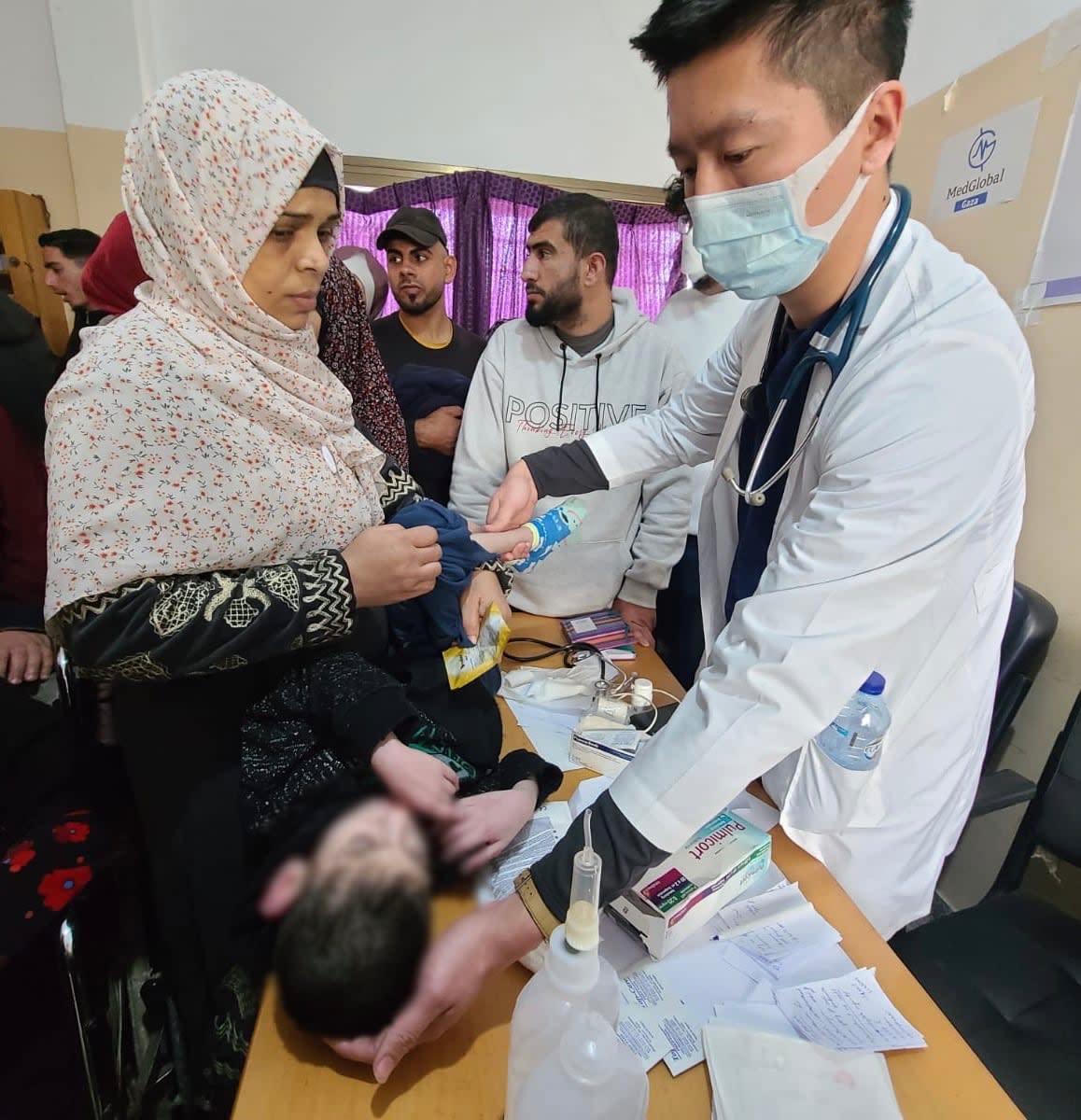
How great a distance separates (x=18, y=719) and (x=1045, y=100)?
8.42ft

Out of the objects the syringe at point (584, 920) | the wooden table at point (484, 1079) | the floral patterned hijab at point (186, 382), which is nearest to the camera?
the syringe at point (584, 920)

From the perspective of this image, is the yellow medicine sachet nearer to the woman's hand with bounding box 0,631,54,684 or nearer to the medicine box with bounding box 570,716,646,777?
the medicine box with bounding box 570,716,646,777

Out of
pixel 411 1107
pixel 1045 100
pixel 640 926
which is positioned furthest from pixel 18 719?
pixel 1045 100

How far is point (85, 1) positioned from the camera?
268 centimetres

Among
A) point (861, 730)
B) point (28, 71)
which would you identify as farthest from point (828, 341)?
point (28, 71)

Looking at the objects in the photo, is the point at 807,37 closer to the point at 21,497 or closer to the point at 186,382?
the point at 186,382

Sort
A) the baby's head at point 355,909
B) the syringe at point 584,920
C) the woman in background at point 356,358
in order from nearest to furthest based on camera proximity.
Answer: the baby's head at point 355,909 < the syringe at point 584,920 < the woman in background at point 356,358

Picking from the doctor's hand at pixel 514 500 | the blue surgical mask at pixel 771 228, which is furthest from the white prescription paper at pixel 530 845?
the blue surgical mask at pixel 771 228

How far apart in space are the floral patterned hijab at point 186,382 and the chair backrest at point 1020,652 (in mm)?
1523

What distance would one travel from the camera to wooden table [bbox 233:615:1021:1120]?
19.7 inches

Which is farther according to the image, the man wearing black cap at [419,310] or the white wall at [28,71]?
the white wall at [28,71]

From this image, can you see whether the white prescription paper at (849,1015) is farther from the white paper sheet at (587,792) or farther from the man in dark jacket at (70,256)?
the man in dark jacket at (70,256)

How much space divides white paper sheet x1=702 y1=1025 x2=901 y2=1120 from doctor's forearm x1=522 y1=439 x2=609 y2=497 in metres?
0.89

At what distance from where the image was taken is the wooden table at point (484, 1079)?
50cm
